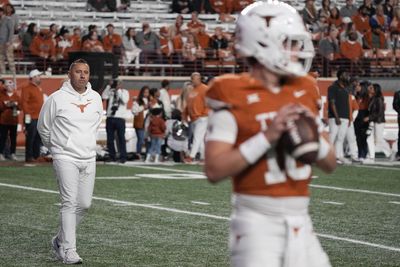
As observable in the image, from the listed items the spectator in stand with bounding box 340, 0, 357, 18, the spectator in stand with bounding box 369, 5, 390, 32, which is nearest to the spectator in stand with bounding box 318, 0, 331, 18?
the spectator in stand with bounding box 340, 0, 357, 18

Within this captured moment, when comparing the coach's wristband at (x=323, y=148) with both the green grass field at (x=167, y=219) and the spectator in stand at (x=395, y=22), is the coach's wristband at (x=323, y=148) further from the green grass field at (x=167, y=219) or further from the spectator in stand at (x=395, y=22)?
the spectator in stand at (x=395, y=22)

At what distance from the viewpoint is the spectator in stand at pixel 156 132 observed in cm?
2048

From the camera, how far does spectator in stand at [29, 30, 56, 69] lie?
24500mm

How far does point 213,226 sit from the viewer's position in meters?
11.3

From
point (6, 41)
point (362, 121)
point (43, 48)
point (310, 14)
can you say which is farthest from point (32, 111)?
point (310, 14)

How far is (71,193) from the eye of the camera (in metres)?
8.92

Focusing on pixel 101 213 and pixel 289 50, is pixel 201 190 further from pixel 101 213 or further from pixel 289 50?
pixel 289 50

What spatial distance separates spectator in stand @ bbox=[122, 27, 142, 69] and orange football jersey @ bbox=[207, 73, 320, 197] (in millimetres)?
21500

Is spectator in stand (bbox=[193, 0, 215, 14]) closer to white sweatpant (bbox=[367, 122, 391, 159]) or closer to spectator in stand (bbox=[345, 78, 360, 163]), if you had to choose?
white sweatpant (bbox=[367, 122, 391, 159])

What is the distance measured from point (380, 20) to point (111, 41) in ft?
26.3

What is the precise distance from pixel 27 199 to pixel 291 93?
32.0ft

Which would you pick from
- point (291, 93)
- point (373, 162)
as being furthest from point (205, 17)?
point (291, 93)

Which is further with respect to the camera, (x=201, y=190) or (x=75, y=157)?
(x=201, y=190)

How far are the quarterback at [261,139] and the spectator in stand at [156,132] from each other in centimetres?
1602
